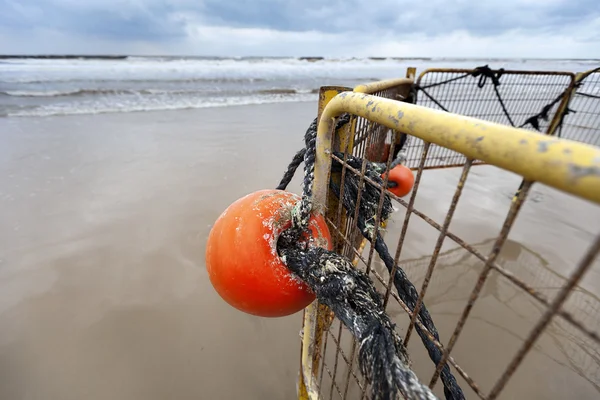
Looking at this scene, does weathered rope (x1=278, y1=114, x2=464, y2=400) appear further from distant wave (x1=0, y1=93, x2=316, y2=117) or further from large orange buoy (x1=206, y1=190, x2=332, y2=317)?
distant wave (x1=0, y1=93, x2=316, y2=117)

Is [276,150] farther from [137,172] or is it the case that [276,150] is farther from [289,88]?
[289,88]

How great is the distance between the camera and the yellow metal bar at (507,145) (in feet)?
1.35

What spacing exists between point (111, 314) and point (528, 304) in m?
3.45

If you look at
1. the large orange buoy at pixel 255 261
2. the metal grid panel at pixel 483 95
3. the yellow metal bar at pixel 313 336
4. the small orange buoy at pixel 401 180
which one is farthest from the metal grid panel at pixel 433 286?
the metal grid panel at pixel 483 95

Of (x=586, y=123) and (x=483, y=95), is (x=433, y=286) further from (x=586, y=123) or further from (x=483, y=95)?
(x=586, y=123)

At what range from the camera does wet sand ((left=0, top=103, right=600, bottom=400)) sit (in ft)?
6.70

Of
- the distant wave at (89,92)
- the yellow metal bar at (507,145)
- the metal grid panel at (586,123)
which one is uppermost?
the yellow metal bar at (507,145)

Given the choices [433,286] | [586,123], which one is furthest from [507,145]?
[586,123]

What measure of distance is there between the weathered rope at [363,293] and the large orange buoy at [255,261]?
0.16 feet

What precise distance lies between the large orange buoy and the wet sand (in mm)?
1340

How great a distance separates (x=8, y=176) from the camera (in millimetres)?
4281

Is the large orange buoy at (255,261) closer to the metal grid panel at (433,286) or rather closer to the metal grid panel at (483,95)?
the metal grid panel at (433,286)

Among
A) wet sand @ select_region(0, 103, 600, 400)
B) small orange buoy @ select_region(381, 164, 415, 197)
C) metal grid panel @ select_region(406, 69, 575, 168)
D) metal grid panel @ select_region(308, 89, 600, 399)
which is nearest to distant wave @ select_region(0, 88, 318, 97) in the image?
wet sand @ select_region(0, 103, 600, 400)

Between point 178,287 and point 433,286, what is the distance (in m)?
2.30
